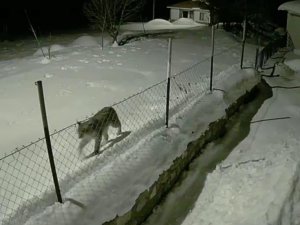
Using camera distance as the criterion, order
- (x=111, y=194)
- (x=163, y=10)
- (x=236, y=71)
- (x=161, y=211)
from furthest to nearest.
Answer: (x=163, y=10) → (x=236, y=71) → (x=161, y=211) → (x=111, y=194)

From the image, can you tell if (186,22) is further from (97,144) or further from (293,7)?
(97,144)

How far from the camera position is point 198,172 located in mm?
6555

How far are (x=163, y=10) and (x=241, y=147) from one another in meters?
40.5

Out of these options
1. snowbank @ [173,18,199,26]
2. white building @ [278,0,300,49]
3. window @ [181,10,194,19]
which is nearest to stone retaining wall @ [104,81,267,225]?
white building @ [278,0,300,49]

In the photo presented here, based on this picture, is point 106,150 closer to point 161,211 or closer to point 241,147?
point 161,211

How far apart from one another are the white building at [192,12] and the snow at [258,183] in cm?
2836

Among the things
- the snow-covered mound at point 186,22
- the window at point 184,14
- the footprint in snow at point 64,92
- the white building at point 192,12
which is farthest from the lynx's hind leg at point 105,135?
the window at point 184,14

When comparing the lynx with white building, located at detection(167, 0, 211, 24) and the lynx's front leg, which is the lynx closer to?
the lynx's front leg

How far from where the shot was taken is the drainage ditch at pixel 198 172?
17.8ft

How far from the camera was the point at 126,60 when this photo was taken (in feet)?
49.2

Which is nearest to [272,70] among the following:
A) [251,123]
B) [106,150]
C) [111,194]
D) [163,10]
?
[251,123]

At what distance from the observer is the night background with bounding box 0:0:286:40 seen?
2525cm

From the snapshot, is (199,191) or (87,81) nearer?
(199,191)

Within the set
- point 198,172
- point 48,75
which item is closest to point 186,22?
point 48,75
